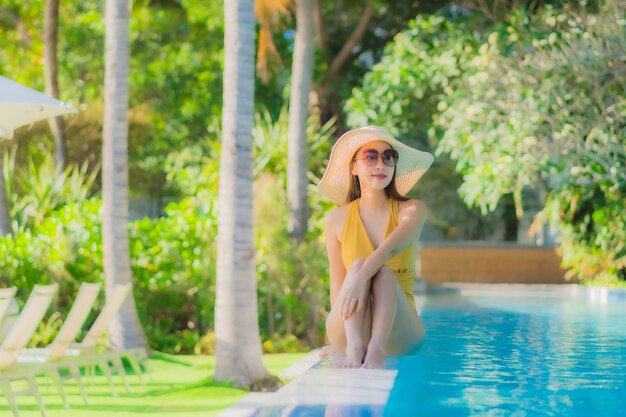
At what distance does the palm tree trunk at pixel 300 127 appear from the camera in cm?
1541

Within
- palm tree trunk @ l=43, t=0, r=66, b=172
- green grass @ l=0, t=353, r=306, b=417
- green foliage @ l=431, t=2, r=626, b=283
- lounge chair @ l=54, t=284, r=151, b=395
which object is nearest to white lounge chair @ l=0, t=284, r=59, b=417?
green grass @ l=0, t=353, r=306, b=417

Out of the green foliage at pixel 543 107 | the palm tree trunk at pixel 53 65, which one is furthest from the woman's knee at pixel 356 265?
the palm tree trunk at pixel 53 65

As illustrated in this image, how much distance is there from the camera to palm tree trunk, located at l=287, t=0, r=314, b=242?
50.6 feet

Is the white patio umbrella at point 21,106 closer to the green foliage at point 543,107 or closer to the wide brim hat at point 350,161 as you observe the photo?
the wide brim hat at point 350,161

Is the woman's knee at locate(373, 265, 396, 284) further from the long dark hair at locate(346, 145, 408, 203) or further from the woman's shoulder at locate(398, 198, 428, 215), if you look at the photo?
the long dark hair at locate(346, 145, 408, 203)

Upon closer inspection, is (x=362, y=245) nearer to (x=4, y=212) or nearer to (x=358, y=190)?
(x=358, y=190)

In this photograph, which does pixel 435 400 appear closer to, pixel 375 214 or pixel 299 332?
pixel 375 214

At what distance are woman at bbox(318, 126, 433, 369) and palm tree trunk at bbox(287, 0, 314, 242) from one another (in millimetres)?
9710

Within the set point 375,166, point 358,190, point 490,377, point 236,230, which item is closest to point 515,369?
point 490,377

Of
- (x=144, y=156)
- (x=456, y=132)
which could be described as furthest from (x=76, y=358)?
(x=144, y=156)

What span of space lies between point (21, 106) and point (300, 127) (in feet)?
21.3

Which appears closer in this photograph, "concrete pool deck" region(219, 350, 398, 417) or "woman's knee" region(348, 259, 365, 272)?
"concrete pool deck" region(219, 350, 398, 417)

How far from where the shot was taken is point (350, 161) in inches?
217

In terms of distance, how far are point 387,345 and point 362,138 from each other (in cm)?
108
